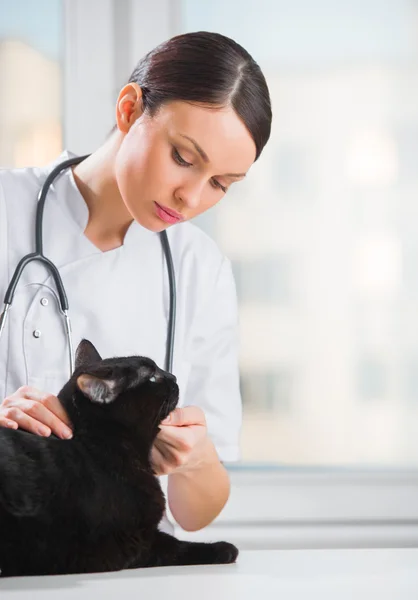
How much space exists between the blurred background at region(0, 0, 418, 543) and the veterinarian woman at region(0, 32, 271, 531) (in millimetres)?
263

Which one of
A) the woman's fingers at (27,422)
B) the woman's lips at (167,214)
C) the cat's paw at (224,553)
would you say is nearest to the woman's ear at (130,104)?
the woman's lips at (167,214)

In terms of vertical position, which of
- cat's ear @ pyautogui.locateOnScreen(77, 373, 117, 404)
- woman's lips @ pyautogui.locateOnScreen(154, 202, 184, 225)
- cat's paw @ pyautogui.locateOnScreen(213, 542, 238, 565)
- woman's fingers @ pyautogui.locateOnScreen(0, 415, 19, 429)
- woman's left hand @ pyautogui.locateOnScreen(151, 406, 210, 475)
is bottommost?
cat's paw @ pyautogui.locateOnScreen(213, 542, 238, 565)

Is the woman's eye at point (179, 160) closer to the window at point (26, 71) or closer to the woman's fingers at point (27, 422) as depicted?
the woman's fingers at point (27, 422)

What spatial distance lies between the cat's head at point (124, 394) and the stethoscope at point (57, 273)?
0.14 m

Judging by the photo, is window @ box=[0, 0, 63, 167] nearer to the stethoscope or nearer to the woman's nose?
the stethoscope

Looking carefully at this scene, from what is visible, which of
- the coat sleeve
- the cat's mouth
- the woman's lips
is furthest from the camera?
the coat sleeve

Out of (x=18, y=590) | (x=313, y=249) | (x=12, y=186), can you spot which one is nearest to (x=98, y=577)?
(x=18, y=590)

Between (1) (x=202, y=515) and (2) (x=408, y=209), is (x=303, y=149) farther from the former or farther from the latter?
(1) (x=202, y=515)

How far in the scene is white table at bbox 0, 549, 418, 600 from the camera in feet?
2.17

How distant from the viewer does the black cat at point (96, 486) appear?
663 millimetres

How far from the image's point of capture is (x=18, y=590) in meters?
0.65

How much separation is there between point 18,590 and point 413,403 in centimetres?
87

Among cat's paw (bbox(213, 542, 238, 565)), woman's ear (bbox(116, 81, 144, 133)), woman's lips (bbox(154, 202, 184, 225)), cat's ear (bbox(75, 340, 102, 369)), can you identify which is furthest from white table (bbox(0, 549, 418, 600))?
woman's ear (bbox(116, 81, 144, 133))

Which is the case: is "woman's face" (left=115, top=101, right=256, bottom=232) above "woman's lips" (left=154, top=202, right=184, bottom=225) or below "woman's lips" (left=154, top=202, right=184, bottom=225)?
above
